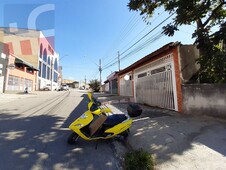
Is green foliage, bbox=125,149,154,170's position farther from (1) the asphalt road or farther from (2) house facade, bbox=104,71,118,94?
(2) house facade, bbox=104,71,118,94

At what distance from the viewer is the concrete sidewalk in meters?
3.40

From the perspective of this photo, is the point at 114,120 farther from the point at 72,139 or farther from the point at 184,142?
the point at 184,142

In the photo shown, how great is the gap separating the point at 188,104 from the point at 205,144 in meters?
3.58

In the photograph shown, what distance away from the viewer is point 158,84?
998cm

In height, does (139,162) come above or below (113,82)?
below

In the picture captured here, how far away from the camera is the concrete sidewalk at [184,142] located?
3.40 metres

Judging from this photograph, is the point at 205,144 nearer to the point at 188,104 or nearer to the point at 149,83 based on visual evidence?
the point at 188,104

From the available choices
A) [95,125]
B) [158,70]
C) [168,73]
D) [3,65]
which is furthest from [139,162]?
[3,65]

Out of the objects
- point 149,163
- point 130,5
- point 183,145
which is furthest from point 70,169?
point 130,5

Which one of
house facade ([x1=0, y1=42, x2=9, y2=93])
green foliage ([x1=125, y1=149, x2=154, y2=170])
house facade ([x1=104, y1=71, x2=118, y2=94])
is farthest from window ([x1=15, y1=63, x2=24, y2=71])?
green foliage ([x1=125, y1=149, x2=154, y2=170])

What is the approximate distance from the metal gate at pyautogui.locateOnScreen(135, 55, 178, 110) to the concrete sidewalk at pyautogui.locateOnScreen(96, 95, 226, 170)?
233cm

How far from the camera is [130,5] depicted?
814 centimetres

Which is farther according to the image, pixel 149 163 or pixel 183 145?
pixel 183 145

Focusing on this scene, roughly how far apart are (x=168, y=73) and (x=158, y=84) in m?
1.23
